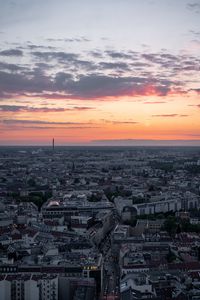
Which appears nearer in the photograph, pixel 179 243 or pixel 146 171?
pixel 179 243

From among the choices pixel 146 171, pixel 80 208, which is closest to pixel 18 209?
pixel 80 208

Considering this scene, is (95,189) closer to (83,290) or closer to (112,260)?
(112,260)

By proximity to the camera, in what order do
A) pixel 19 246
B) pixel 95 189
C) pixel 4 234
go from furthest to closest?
pixel 95 189, pixel 4 234, pixel 19 246

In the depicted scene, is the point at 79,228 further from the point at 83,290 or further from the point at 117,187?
the point at 117,187

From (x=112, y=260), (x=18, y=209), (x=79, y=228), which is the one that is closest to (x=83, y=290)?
(x=112, y=260)

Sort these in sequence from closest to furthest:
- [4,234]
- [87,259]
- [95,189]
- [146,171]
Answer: [87,259] < [4,234] < [95,189] < [146,171]

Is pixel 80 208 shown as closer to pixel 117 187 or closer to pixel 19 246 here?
pixel 19 246

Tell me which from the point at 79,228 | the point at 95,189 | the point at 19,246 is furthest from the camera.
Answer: the point at 95,189

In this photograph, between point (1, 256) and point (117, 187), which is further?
point (117, 187)

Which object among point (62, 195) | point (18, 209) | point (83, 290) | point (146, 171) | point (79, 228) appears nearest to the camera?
point (83, 290)
